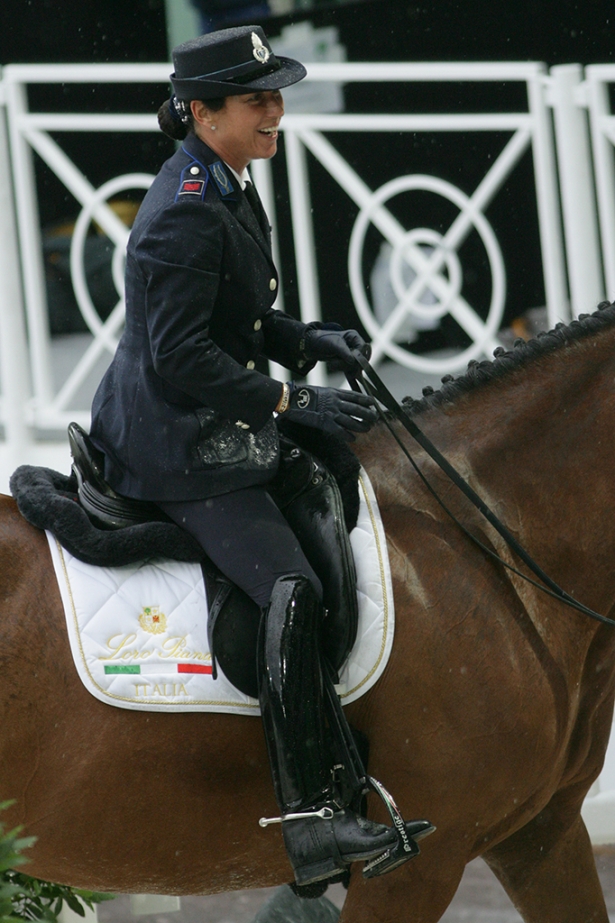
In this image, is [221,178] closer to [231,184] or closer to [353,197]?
[231,184]

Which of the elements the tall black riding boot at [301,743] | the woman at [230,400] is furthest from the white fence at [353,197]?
the tall black riding boot at [301,743]

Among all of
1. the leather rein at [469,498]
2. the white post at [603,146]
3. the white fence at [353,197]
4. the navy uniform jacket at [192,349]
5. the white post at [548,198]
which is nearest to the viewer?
the navy uniform jacket at [192,349]

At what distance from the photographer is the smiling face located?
3205 mm

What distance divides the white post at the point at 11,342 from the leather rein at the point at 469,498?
10.8 feet

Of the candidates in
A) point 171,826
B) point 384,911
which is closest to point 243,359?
point 171,826

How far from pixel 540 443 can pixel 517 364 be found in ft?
0.75

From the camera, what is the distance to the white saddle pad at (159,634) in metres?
3.19

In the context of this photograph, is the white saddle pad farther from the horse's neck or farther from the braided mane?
the braided mane

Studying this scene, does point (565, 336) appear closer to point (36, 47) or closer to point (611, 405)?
point (611, 405)

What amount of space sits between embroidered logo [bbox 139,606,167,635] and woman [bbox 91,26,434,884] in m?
0.19

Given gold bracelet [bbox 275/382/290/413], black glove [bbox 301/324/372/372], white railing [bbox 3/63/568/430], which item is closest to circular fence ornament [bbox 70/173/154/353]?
white railing [bbox 3/63/568/430]

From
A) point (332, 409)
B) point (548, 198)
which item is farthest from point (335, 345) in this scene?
point (548, 198)

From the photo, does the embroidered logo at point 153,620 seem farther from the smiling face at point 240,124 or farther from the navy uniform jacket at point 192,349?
the smiling face at point 240,124

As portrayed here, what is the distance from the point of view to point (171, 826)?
10.7 feet
